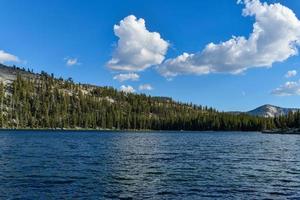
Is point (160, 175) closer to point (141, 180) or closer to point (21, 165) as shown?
point (141, 180)

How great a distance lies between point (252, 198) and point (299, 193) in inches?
234

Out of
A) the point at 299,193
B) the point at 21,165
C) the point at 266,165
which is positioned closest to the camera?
the point at 299,193

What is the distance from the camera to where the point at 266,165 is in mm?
66250

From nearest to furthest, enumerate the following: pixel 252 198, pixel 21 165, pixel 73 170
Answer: pixel 252 198
pixel 73 170
pixel 21 165

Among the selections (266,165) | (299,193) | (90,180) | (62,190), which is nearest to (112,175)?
(90,180)

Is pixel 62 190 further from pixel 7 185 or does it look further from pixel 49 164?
pixel 49 164

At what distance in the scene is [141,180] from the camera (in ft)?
159

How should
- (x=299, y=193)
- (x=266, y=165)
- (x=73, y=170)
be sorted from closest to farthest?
(x=299, y=193) → (x=73, y=170) → (x=266, y=165)

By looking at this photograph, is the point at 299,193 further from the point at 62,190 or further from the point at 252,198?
the point at 62,190

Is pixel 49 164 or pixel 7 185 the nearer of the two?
pixel 7 185

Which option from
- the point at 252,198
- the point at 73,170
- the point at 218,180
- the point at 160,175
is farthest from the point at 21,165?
the point at 252,198

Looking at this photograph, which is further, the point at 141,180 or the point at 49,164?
the point at 49,164

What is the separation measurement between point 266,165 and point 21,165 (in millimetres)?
35799

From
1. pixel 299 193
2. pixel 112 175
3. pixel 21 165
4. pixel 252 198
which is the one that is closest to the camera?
pixel 252 198
